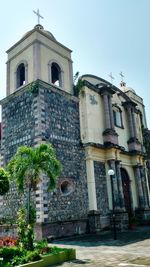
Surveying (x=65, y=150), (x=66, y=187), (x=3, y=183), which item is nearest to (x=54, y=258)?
(x=3, y=183)

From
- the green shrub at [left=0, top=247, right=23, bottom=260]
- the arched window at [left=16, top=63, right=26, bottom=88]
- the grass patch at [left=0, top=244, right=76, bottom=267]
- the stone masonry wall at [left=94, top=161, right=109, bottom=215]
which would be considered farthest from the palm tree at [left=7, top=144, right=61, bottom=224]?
the arched window at [left=16, top=63, right=26, bottom=88]

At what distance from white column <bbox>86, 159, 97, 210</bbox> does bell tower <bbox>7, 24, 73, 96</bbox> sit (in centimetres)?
558

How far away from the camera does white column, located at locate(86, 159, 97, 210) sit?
18.0 m

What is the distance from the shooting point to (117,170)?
20.4m

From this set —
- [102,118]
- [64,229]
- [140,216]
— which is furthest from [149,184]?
[64,229]

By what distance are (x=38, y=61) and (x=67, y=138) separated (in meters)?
5.52

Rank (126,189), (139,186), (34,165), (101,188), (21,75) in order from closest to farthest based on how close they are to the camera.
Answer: (34,165) → (101,188) → (21,75) → (126,189) → (139,186)

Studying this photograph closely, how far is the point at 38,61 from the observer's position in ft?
60.1

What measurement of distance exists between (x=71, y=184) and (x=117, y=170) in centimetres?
473

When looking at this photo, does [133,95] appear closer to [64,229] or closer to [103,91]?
[103,91]

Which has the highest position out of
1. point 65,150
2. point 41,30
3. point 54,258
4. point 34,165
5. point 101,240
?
Answer: point 41,30

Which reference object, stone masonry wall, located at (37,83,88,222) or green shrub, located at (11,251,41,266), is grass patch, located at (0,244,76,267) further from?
stone masonry wall, located at (37,83,88,222)

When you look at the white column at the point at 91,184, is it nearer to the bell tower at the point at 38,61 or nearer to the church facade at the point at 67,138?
the church facade at the point at 67,138

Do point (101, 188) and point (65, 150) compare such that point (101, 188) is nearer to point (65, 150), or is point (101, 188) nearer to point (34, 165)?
point (65, 150)
